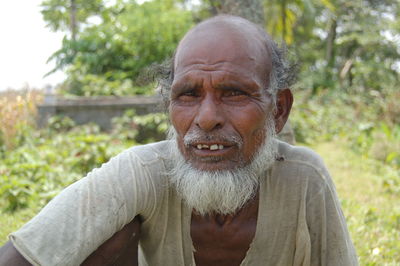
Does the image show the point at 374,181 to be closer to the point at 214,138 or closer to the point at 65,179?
the point at 65,179

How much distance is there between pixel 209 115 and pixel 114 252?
69cm

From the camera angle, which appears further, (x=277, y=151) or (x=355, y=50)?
(x=355, y=50)

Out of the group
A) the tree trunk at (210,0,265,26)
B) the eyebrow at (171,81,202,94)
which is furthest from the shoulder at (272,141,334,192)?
the tree trunk at (210,0,265,26)

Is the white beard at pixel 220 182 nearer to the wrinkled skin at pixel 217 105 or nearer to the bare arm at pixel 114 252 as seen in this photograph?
Result: the wrinkled skin at pixel 217 105

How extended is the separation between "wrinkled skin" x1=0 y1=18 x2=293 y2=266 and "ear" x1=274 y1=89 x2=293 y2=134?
13cm

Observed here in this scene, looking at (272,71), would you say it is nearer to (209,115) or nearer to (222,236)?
(209,115)

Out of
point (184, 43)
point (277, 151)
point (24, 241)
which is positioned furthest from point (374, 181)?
point (24, 241)

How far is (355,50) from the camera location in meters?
21.5

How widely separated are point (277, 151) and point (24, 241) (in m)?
1.16

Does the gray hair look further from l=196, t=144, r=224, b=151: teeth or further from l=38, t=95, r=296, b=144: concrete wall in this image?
l=38, t=95, r=296, b=144: concrete wall

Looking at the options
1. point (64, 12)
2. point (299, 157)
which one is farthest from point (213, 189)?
point (64, 12)

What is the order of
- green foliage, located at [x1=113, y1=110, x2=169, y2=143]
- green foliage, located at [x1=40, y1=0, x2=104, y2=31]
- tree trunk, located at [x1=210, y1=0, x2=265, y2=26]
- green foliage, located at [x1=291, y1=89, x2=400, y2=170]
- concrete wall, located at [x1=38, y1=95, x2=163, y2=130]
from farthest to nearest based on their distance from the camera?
green foliage, located at [x1=40, y1=0, x2=104, y2=31], concrete wall, located at [x1=38, y1=95, x2=163, y2=130], green foliage, located at [x1=291, y1=89, x2=400, y2=170], green foliage, located at [x1=113, y1=110, x2=169, y2=143], tree trunk, located at [x1=210, y1=0, x2=265, y2=26]

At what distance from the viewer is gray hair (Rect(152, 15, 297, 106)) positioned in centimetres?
205

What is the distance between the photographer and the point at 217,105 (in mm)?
1848
